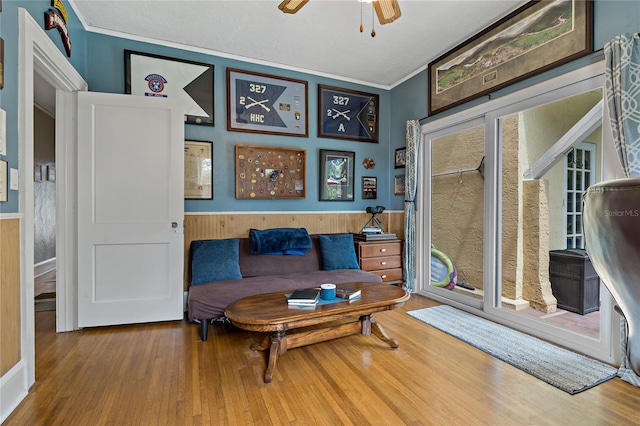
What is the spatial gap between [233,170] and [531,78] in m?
3.03

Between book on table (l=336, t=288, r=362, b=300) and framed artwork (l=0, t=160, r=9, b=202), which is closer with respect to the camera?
framed artwork (l=0, t=160, r=9, b=202)

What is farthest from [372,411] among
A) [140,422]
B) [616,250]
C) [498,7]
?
[498,7]

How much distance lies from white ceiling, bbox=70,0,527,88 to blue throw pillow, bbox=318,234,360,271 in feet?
6.95

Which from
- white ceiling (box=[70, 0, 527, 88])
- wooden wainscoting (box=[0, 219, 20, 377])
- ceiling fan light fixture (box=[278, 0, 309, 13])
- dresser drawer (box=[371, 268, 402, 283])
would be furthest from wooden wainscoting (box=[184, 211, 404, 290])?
ceiling fan light fixture (box=[278, 0, 309, 13])

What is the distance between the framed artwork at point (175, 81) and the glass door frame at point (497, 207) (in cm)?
262

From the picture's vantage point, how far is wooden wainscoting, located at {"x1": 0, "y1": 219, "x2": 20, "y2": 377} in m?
1.61

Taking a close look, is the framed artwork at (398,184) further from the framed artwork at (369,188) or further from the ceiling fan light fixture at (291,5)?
the ceiling fan light fixture at (291,5)

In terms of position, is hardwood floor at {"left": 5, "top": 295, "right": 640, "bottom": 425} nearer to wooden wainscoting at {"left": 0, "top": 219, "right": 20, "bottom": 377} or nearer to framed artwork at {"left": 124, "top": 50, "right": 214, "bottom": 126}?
wooden wainscoting at {"left": 0, "top": 219, "right": 20, "bottom": 377}

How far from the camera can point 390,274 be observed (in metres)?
3.88

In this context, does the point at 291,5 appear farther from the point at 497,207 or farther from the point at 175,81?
the point at 497,207

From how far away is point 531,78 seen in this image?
2592 mm

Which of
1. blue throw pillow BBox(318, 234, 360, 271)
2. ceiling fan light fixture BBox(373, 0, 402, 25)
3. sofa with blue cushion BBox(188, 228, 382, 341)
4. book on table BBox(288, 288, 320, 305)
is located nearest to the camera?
ceiling fan light fixture BBox(373, 0, 402, 25)

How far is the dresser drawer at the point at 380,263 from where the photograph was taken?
372cm

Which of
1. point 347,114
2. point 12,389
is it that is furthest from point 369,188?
point 12,389
